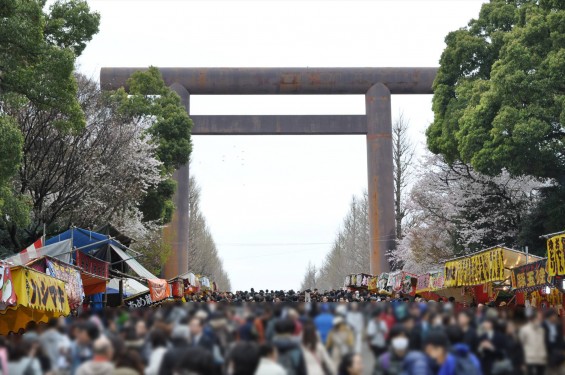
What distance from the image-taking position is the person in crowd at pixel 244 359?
523cm

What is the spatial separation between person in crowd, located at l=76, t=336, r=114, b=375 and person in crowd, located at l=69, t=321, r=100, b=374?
54 mm

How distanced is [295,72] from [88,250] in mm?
22666

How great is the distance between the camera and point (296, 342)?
5.49 meters

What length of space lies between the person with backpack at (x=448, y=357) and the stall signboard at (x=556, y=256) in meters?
8.81

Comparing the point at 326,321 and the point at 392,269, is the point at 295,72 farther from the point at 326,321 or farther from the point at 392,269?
the point at 326,321

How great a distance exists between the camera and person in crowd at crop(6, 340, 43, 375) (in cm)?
552

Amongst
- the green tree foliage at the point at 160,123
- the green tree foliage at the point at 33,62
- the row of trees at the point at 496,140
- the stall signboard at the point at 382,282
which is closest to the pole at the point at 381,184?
the row of trees at the point at 496,140

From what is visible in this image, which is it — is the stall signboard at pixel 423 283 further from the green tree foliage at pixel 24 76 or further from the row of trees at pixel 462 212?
the green tree foliage at pixel 24 76

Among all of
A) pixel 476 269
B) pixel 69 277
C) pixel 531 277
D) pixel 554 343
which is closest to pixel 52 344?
pixel 554 343

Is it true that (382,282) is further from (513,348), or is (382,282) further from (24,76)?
(513,348)

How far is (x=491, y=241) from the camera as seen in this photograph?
101 ft

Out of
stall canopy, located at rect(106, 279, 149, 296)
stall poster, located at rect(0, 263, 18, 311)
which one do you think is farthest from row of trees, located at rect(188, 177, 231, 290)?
stall poster, located at rect(0, 263, 18, 311)

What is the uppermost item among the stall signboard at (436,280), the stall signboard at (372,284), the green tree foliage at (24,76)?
the green tree foliage at (24,76)

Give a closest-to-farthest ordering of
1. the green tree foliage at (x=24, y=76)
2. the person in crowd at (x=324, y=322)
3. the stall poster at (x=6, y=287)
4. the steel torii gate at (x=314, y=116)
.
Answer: the person in crowd at (x=324, y=322)
the stall poster at (x=6, y=287)
the green tree foliage at (x=24, y=76)
the steel torii gate at (x=314, y=116)
